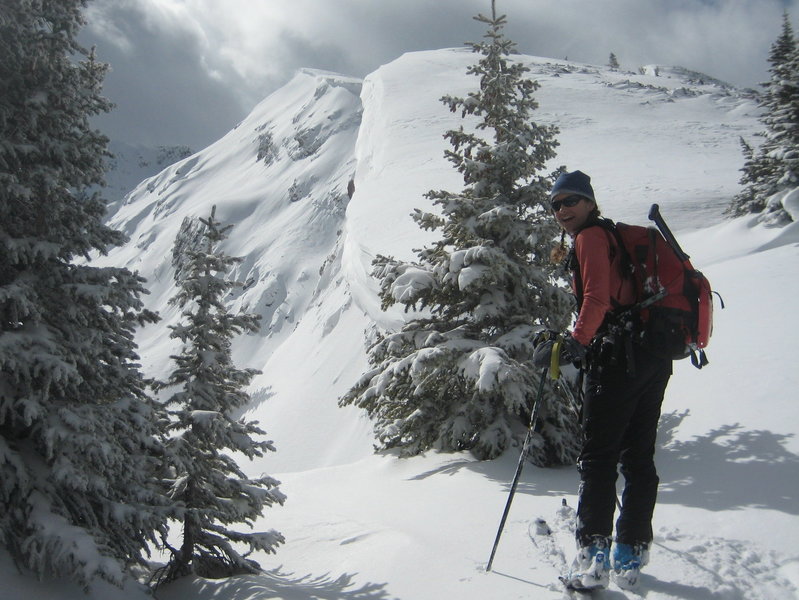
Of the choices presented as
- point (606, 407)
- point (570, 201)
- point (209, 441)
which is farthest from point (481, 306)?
point (606, 407)

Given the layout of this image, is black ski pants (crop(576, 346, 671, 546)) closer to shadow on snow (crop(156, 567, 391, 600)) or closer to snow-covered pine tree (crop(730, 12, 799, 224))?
shadow on snow (crop(156, 567, 391, 600))

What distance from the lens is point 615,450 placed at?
3625 mm

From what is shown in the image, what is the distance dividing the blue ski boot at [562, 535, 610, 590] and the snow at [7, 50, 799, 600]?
16 centimetres

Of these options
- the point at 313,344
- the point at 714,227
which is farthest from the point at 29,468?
the point at 313,344

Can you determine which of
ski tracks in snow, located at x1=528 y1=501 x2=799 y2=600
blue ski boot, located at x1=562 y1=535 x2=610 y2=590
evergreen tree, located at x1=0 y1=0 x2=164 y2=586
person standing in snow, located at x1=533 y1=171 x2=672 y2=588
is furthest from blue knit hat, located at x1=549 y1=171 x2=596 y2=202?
evergreen tree, located at x1=0 y1=0 x2=164 y2=586

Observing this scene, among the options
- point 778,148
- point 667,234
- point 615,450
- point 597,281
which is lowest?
point 615,450

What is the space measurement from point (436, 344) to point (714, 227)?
13646 mm

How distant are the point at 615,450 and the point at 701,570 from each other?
0.98m

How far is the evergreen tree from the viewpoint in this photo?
4.33 meters

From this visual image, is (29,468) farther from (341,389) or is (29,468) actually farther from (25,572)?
(341,389)

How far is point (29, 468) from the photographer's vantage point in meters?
4.54

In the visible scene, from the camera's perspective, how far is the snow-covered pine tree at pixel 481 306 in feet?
24.6

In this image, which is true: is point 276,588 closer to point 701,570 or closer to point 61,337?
point 61,337

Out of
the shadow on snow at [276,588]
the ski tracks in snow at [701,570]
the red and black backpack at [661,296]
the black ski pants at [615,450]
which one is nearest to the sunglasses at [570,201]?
the red and black backpack at [661,296]
